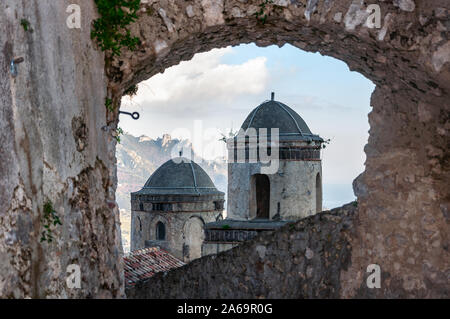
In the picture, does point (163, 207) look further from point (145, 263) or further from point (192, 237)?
point (145, 263)

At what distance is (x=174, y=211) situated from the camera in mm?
21641

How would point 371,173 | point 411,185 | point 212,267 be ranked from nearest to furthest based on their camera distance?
point 411,185 < point 371,173 < point 212,267

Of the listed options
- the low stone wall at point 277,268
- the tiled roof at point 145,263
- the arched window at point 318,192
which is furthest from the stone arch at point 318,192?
the low stone wall at point 277,268

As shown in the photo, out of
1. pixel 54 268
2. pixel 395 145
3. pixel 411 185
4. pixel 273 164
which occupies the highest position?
pixel 273 164

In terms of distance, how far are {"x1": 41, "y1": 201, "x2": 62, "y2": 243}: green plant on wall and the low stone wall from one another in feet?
9.83

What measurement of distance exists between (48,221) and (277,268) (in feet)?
10.2

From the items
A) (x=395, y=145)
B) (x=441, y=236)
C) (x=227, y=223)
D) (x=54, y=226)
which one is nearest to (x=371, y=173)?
(x=395, y=145)

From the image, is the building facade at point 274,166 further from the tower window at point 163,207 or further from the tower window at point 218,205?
the tower window at point 218,205

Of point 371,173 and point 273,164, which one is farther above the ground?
point 273,164

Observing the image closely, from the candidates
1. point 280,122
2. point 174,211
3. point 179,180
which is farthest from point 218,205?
point 280,122

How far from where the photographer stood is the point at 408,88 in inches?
175

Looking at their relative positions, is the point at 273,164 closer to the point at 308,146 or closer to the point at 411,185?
the point at 308,146

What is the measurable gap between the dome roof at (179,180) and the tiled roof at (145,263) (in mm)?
7614
